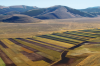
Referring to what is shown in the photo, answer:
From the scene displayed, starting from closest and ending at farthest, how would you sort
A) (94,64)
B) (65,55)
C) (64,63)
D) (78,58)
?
1. (94,64)
2. (64,63)
3. (78,58)
4. (65,55)

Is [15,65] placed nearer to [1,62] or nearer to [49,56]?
[1,62]

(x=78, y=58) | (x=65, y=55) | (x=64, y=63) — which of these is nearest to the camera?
(x=64, y=63)

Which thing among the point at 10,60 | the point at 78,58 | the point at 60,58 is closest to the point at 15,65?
the point at 10,60

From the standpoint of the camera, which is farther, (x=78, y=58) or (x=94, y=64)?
(x=78, y=58)

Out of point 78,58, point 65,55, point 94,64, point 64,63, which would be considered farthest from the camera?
point 65,55

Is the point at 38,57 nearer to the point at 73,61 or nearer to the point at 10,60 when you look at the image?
the point at 10,60

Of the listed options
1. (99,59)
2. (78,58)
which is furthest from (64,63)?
(99,59)

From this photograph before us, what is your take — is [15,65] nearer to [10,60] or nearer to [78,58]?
[10,60]

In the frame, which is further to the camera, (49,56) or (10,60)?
(49,56)
